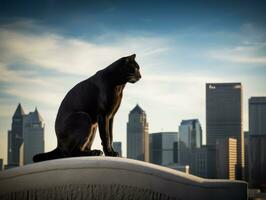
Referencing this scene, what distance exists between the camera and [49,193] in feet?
32.6

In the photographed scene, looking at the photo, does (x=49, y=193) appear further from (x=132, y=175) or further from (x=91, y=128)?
(x=91, y=128)

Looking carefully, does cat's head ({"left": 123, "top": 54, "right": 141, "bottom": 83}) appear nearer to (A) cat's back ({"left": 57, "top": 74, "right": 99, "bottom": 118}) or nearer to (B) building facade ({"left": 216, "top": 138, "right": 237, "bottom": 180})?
(A) cat's back ({"left": 57, "top": 74, "right": 99, "bottom": 118})

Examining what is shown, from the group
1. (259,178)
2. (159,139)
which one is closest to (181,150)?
(159,139)

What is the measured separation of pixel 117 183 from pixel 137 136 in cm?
16564

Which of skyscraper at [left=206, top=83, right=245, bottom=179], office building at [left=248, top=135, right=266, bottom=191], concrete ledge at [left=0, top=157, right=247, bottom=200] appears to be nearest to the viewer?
concrete ledge at [left=0, top=157, right=247, bottom=200]

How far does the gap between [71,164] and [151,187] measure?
1363 millimetres

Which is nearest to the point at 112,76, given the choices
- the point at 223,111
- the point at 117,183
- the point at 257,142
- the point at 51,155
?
the point at 51,155

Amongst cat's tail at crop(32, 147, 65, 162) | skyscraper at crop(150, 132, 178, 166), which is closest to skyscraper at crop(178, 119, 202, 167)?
skyscraper at crop(150, 132, 178, 166)

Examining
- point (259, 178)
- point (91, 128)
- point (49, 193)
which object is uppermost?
point (91, 128)

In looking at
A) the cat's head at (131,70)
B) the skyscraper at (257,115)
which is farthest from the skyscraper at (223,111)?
the cat's head at (131,70)

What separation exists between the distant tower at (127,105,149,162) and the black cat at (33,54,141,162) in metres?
159

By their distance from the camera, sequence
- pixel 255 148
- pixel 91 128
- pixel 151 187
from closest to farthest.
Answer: pixel 151 187 < pixel 91 128 < pixel 255 148

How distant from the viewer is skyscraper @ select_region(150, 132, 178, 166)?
176500 millimetres

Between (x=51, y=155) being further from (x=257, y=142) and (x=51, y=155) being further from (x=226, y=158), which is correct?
(x=257, y=142)
